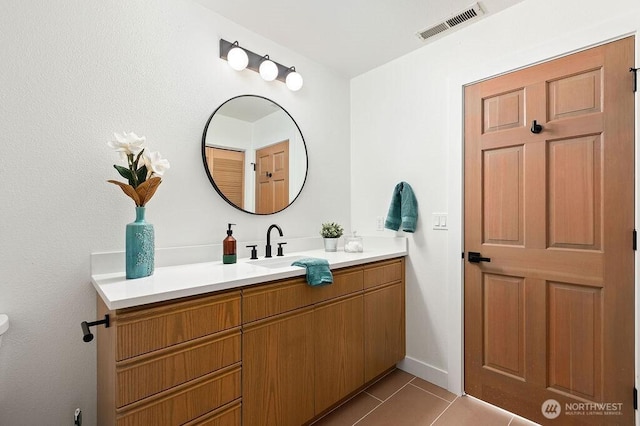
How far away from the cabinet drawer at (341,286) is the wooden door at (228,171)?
78 centimetres

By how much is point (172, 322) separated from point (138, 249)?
424 millimetres

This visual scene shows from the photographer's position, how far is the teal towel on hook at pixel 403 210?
7.18ft

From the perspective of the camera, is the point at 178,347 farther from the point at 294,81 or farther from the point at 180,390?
the point at 294,81

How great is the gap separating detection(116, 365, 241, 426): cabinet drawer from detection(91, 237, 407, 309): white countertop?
368mm

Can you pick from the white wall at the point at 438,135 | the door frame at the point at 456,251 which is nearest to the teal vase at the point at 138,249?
the white wall at the point at 438,135

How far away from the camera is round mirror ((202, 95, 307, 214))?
6.20 ft

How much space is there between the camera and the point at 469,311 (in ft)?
6.51

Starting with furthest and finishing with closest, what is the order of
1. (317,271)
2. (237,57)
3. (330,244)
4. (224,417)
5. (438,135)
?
(330,244) < (438,135) < (237,57) < (317,271) < (224,417)

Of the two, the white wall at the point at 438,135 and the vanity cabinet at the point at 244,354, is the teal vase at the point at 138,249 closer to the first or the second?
the vanity cabinet at the point at 244,354

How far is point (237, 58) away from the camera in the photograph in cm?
190

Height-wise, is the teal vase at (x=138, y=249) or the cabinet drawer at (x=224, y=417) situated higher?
the teal vase at (x=138, y=249)

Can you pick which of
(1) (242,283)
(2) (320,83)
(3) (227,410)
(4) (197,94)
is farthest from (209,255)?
(2) (320,83)

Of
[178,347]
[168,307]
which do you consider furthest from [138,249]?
[178,347]

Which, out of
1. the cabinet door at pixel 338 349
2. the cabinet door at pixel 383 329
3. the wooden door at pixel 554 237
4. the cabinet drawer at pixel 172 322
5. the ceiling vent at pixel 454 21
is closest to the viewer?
the cabinet drawer at pixel 172 322
